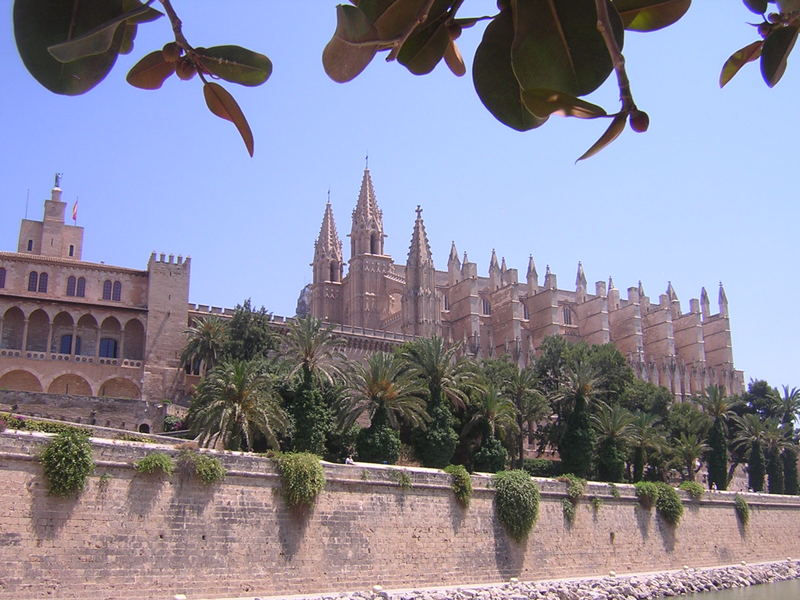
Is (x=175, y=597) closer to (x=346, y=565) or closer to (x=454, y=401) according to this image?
(x=346, y=565)

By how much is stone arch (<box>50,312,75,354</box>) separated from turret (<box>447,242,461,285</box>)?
114 ft

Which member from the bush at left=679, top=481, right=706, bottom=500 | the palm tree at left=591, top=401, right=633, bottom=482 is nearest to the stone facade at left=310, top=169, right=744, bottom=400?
the palm tree at left=591, top=401, right=633, bottom=482

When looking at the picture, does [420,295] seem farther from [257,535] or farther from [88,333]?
[257,535]

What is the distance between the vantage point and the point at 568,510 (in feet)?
95.3

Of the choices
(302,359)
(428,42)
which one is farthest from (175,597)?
(428,42)

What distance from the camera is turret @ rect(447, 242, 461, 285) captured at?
76375 mm

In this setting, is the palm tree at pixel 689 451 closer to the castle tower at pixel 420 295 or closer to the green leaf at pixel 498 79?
the castle tower at pixel 420 295

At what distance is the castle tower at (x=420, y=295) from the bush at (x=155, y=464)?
4247 cm

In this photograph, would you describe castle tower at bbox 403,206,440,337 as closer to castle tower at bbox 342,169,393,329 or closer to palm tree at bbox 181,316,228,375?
castle tower at bbox 342,169,393,329

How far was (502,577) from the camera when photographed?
2606 cm

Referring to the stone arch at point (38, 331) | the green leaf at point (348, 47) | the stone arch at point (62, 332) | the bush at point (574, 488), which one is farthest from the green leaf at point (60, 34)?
the stone arch at point (62, 332)

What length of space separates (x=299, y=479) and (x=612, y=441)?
18.5 meters

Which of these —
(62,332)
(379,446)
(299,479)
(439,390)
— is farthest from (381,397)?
(62,332)

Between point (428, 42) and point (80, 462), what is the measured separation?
59.3 ft
